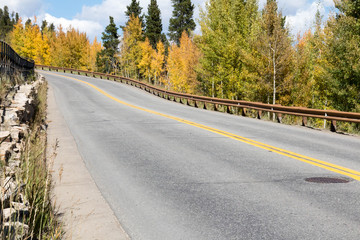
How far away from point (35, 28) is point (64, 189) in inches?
3970

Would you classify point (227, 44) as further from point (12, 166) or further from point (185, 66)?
point (12, 166)

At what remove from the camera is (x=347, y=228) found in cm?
398

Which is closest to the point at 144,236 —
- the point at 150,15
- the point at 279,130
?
the point at 279,130

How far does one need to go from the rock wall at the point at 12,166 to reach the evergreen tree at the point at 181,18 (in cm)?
6348

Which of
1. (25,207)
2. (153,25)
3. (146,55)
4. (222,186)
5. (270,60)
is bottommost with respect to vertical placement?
(222,186)

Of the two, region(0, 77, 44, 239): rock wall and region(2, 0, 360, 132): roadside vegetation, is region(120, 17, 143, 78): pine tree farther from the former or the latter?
region(0, 77, 44, 239): rock wall

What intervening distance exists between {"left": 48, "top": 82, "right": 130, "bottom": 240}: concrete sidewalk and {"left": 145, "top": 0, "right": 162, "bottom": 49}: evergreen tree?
72563mm

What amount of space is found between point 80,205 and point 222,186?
94.7 inches

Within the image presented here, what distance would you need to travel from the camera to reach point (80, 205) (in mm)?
5051

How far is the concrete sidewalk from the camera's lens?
4.11 meters

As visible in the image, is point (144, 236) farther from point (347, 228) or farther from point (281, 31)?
point (281, 31)

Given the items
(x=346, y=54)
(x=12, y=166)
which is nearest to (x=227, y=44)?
(x=346, y=54)

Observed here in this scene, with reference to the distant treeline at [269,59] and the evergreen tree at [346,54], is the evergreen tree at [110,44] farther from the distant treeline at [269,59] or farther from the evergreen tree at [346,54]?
the evergreen tree at [346,54]

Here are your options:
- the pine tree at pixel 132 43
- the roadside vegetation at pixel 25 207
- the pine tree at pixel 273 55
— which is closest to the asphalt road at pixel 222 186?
the roadside vegetation at pixel 25 207
